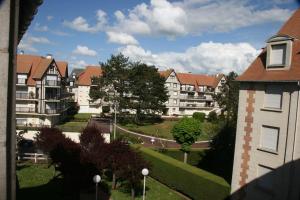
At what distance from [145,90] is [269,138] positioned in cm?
5048

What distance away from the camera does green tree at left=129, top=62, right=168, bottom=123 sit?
2650 inches

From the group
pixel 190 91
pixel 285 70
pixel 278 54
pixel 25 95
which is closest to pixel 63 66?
pixel 25 95

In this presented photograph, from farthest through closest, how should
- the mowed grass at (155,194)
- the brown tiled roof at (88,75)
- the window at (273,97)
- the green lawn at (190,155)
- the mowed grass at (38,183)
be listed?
1. the brown tiled roof at (88,75)
2. the green lawn at (190,155)
3. the mowed grass at (155,194)
4. the mowed grass at (38,183)
5. the window at (273,97)

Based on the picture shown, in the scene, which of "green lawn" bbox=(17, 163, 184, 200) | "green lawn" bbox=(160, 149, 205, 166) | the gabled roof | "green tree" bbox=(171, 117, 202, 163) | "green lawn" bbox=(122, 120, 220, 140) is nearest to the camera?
"green lawn" bbox=(17, 163, 184, 200)

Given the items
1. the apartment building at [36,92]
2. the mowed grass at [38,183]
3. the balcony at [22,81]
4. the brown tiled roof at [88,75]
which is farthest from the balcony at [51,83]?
the brown tiled roof at [88,75]

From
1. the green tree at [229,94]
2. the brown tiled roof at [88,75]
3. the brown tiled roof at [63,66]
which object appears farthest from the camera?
the brown tiled roof at [88,75]

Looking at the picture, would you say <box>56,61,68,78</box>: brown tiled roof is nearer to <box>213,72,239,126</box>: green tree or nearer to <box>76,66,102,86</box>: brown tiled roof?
<box>76,66,102,86</box>: brown tiled roof

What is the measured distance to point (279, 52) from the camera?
1875 centimetres

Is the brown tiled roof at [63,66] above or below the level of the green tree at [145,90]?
above

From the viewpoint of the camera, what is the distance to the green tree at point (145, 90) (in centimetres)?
6731

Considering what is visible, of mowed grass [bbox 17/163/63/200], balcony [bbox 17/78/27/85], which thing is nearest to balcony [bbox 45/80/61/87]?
balcony [bbox 17/78/27/85]

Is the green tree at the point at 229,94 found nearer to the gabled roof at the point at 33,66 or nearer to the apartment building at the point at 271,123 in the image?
the gabled roof at the point at 33,66

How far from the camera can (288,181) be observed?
17.1m

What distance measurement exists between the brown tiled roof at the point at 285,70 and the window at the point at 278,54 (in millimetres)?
479
